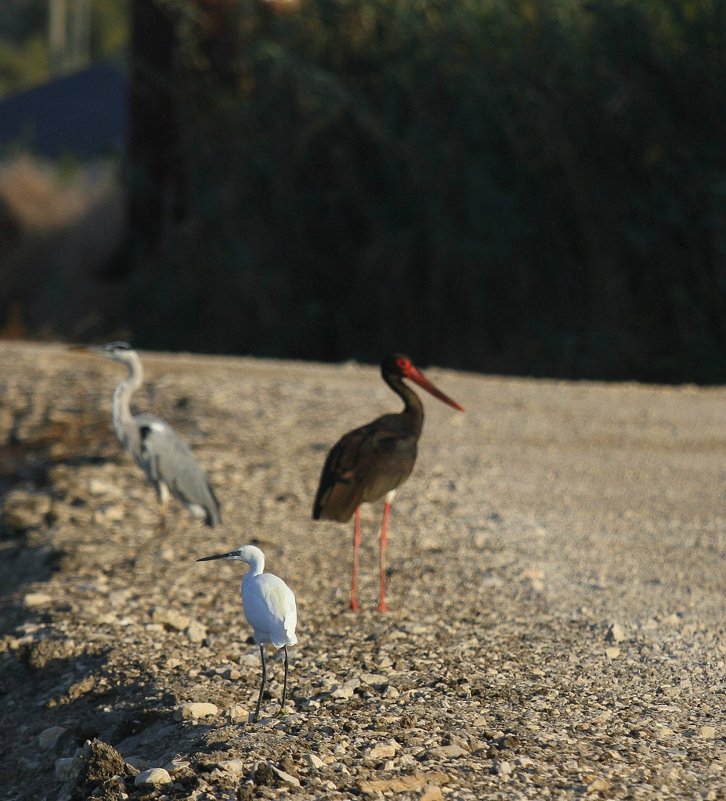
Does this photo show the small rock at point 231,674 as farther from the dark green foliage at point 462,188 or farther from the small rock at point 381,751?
the dark green foliage at point 462,188

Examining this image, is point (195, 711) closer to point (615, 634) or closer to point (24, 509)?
point (615, 634)

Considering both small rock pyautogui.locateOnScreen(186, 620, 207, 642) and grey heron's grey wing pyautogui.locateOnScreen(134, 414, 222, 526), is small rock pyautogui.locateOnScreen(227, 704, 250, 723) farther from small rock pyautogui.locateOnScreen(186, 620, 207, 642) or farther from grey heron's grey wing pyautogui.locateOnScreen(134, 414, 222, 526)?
grey heron's grey wing pyautogui.locateOnScreen(134, 414, 222, 526)

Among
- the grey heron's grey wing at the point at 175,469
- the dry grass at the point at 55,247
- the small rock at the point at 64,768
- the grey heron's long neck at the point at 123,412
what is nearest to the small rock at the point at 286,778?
the small rock at the point at 64,768

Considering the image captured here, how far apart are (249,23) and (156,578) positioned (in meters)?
10.9

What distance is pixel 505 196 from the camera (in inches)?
504

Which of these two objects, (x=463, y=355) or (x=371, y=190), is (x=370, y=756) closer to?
(x=463, y=355)

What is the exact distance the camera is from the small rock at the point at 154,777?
3504 mm

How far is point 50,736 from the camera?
4.41 meters

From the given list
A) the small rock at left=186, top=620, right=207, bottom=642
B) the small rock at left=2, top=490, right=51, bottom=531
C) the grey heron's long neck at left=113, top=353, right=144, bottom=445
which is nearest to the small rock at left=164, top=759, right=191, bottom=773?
the small rock at left=186, top=620, right=207, bottom=642

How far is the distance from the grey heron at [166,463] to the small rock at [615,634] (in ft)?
7.18

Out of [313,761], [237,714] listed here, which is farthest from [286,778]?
[237,714]

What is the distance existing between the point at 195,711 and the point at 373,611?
1257 millimetres

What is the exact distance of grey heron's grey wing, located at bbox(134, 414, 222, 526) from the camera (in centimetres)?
617

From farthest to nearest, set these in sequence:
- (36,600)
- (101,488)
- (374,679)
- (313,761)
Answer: (101,488)
(36,600)
(374,679)
(313,761)
